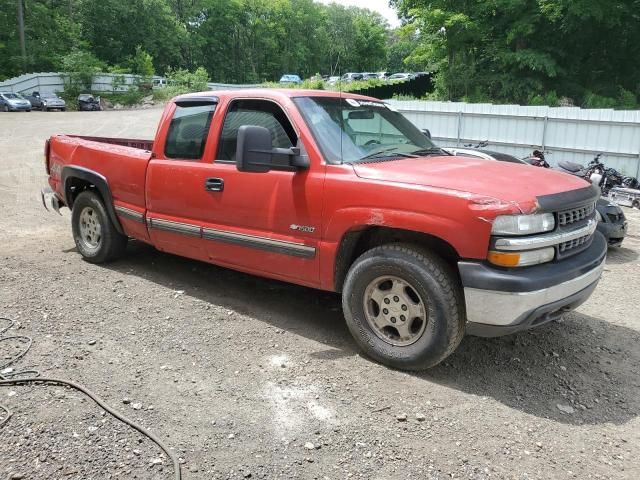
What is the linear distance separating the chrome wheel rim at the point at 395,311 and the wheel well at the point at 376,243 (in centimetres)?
30

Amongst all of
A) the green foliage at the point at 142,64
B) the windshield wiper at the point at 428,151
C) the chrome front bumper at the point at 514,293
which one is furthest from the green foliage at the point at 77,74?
the chrome front bumper at the point at 514,293

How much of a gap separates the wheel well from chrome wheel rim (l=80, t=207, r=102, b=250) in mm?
3201

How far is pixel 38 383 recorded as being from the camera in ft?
12.2

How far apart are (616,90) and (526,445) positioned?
92.4 feet

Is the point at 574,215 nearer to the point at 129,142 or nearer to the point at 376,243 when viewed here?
the point at 376,243

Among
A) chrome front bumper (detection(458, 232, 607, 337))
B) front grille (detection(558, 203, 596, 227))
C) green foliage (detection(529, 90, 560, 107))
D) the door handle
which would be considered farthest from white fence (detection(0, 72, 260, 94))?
chrome front bumper (detection(458, 232, 607, 337))

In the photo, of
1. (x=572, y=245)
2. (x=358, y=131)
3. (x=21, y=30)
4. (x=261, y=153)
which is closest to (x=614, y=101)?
(x=358, y=131)

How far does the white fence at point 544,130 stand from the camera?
41.7 feet

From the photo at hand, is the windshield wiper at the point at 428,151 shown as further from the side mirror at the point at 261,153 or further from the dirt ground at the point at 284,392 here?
the dirt ground at the point at 284,392

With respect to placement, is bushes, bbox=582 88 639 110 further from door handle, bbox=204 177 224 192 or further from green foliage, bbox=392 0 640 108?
door handle, bbox=204 177 224 192

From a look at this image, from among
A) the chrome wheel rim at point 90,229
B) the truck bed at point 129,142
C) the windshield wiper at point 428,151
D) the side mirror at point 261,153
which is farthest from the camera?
the truck bed at point 129,142

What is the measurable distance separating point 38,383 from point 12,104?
37.7 metres

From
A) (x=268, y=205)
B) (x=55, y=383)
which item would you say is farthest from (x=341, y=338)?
(x=55, y=383)

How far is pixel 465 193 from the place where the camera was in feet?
11.5
